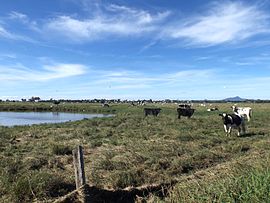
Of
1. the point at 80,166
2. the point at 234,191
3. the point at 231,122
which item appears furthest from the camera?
the point at 231,122

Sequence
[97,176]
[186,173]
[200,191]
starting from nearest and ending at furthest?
[200,191], [97,176], [186,173]

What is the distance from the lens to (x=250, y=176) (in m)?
7.69

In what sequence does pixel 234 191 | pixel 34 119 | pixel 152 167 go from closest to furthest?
pixel 234 191, pixel 152 167, pixel 34 119

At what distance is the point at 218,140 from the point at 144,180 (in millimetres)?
8237

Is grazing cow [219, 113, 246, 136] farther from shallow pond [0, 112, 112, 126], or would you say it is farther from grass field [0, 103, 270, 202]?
shallow pond [0, 112, 112, 126]

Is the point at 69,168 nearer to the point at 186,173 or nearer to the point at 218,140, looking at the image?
the point at 186,173

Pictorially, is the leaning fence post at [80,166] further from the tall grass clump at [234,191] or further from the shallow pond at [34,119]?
the shallow pond at [34,119]

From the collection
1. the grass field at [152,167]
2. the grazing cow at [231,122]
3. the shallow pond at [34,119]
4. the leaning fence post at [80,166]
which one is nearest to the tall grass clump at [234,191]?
the grass field at [152,167]

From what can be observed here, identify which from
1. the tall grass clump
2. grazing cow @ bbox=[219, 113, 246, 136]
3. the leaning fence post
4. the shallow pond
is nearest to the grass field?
the tall grass clump

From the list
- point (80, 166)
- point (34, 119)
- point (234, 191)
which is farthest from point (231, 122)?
point (34, 119)

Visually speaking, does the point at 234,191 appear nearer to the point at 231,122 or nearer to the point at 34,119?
the point at 231,122

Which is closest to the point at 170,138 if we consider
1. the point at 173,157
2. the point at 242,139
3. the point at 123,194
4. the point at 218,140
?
the point at 218,140

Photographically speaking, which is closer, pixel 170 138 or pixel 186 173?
pixel 186 173

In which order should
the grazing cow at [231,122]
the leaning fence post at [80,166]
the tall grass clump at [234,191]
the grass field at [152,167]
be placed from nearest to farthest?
the tall grass clump at [234,191], the grass field at [152,167], the leaning fence post at [80,166], the grazing cow at [231,122]
